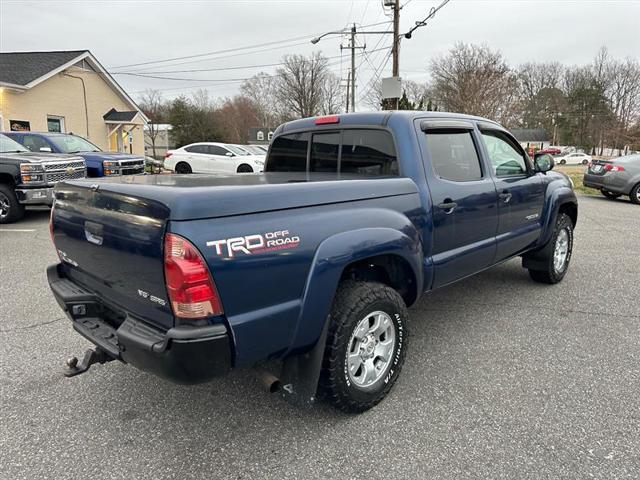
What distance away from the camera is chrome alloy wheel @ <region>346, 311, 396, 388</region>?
268cm

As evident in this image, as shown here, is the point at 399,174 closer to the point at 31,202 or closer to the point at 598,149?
the point at 31,202

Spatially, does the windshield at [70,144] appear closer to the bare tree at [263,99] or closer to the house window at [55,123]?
the house window at [55,123]

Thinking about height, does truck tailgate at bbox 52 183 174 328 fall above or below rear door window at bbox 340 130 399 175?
below

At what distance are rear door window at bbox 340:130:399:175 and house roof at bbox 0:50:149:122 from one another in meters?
19.7

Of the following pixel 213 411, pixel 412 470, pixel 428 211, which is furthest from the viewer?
pixel 428 211

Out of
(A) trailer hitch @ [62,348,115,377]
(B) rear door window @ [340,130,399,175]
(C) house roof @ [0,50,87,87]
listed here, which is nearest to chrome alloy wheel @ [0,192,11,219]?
(A) trailer hitch @ [62,348,115,377]

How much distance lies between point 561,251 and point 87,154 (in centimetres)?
1078

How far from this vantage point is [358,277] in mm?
2910

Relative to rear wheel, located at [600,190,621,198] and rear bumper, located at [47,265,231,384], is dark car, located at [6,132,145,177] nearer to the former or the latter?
rear bumper, located at [47,265,231,384]

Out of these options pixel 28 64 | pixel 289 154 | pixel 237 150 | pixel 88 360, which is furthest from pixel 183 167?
pixel 88 360

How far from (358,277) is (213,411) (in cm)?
125

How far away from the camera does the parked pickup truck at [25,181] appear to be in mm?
8555

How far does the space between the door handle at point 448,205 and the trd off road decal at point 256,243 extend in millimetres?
1463

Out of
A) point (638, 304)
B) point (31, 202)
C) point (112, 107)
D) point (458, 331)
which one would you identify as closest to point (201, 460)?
point (458, 331)
